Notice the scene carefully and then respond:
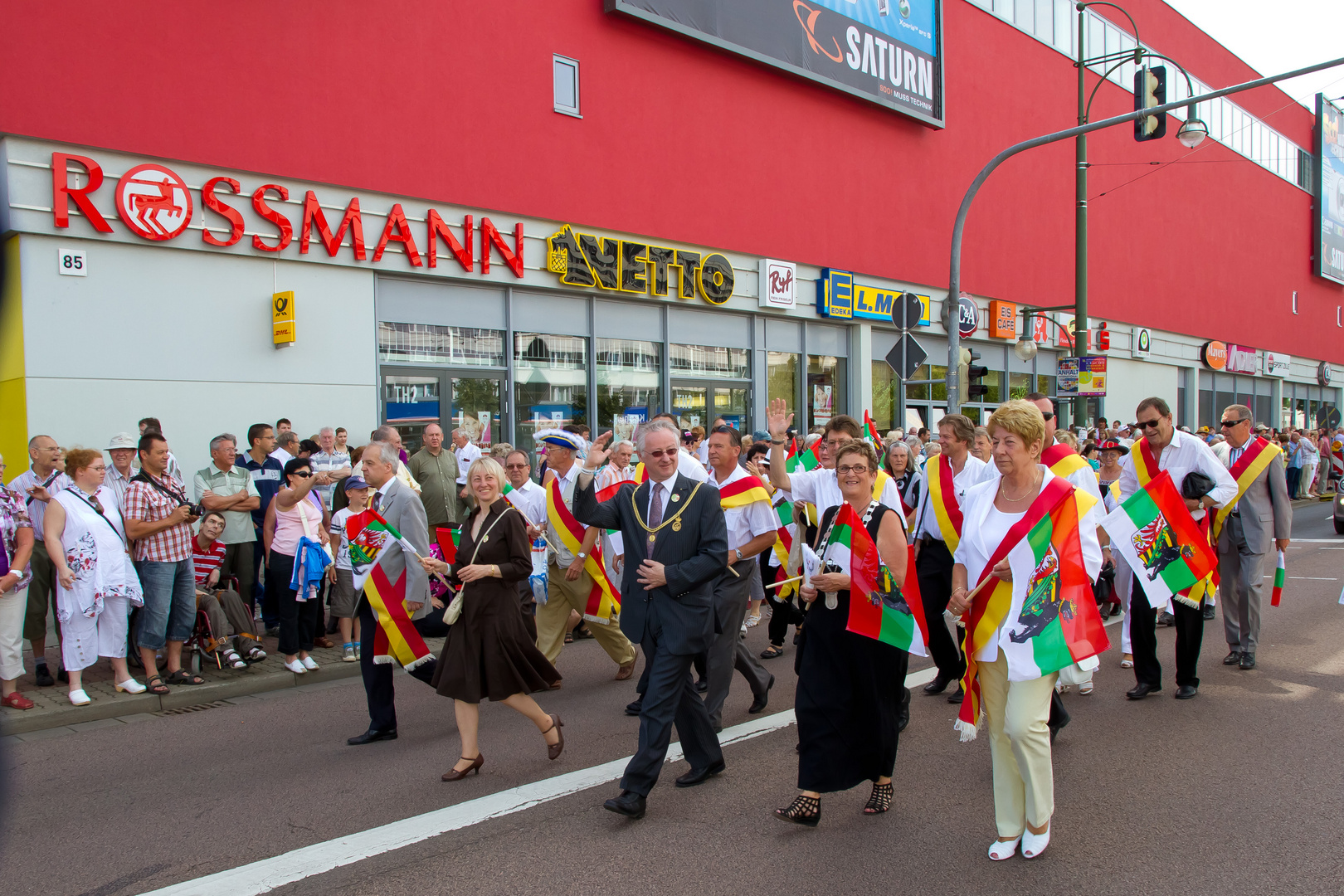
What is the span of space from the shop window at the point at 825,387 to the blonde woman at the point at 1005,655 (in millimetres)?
15907

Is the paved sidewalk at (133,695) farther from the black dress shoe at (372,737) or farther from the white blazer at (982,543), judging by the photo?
the white blazer at (982,543)

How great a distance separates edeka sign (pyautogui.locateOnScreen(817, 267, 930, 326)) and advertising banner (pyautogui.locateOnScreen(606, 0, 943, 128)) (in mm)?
3883

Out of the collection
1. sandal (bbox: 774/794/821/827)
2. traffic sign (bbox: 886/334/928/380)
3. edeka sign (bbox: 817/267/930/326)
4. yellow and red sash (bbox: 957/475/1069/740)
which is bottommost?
sandal (bbox: 774/794/821/827)

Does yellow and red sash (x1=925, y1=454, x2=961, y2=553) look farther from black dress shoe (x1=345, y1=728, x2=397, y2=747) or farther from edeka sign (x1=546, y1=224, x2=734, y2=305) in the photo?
edeka sign (x1=546, y1=224, x2=734, y2=305)

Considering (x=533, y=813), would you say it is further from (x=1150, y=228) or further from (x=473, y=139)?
(x=1150, y=228)

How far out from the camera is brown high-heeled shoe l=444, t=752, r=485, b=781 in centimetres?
552

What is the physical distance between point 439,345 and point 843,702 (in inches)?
423

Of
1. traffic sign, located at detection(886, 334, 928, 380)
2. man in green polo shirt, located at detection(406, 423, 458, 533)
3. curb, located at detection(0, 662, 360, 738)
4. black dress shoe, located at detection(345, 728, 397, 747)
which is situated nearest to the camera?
black dress shoe, located at detection(345, 728, 397, 747)

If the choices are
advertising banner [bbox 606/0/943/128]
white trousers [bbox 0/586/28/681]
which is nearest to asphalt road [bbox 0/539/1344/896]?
white trousers [bbox 0/586/28/681]

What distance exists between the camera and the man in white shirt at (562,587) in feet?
25.4

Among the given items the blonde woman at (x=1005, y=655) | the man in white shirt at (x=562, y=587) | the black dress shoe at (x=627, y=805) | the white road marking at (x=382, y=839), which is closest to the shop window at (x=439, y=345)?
the man in white shirt at (x=562, y=587)

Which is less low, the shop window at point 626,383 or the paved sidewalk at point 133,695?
the shop window at point 626,383

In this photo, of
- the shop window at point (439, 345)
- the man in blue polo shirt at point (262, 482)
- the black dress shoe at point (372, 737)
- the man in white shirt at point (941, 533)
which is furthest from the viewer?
the shop window at point (439, 345)

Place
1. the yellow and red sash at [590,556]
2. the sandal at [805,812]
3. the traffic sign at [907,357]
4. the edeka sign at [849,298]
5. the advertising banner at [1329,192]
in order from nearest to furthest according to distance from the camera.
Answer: the sandal at [805,812], the yellow and red sash at [590,556], the traffic sign at [907,357], the edeka sign at [849,298], the advertising banner at [1329,192]
